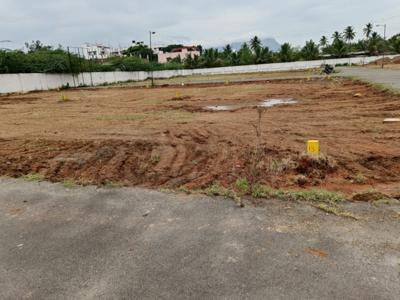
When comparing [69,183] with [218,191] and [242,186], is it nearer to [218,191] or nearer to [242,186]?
[218,191]

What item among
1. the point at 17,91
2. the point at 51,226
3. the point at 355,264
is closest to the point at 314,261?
→ the point at 355,264

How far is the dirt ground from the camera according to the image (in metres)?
4.91

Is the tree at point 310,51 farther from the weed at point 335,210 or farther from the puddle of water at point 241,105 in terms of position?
the weed at point 335,210

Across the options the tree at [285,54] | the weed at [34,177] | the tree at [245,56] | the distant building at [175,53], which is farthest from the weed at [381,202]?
the distant building at [175,53]

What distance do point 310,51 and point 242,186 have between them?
65.3 meters

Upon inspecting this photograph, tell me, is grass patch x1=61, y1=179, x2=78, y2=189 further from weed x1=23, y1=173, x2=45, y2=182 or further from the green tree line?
the green tree line

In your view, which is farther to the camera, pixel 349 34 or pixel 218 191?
pixel 349 34

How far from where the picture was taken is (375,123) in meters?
8.07

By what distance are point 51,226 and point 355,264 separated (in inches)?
126

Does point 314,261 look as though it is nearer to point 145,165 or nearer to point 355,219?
point 355,219

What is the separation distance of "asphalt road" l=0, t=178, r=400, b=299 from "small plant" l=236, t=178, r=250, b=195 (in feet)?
1.25

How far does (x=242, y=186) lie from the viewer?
4.45 meters

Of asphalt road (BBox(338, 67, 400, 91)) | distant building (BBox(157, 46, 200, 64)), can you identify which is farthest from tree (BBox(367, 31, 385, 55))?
distant building (BBox(157, 46, 200, 64))

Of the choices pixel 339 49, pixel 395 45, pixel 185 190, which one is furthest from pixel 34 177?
pixel 395 45
